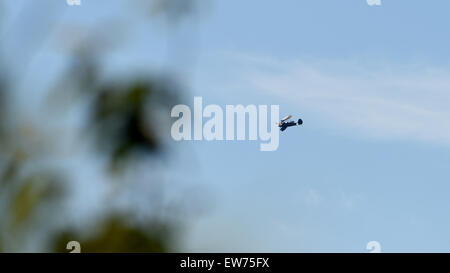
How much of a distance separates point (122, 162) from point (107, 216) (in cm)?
57

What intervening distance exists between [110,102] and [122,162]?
24.2 inches

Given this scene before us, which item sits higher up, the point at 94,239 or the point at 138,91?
the point at 138,91

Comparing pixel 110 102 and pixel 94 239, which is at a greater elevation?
pixel 110 102

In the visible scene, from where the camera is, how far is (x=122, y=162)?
1781 centimetres

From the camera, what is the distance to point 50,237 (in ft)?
57.4
